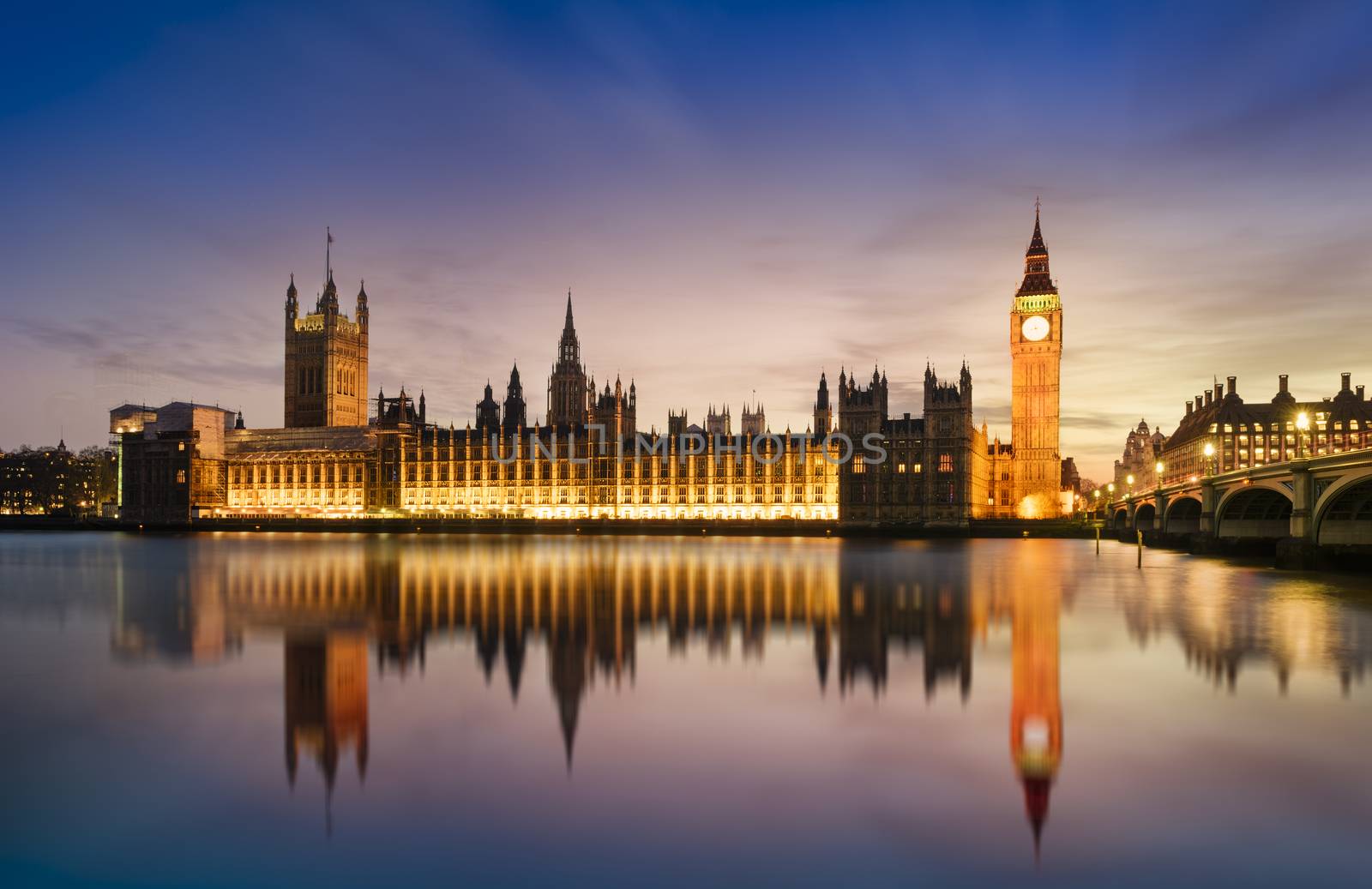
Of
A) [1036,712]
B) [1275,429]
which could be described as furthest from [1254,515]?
[1275,429]

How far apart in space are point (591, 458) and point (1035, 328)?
7697 centimetres

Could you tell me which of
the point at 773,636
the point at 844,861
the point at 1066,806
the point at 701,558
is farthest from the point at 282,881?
the point at 701,558

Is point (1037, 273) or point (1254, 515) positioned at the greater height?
point (1037, 273)

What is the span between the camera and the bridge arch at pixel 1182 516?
82.1m

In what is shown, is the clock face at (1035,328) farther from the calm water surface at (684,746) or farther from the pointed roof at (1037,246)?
the calm water surface at (684,746)

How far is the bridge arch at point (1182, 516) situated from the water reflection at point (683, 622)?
3390 centimetres

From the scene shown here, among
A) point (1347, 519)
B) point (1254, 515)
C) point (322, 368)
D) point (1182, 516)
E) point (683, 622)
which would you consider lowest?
point (683, 622)

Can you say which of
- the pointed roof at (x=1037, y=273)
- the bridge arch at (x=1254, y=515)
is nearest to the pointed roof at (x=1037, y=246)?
the pointed roof at (x=1037, y=273)

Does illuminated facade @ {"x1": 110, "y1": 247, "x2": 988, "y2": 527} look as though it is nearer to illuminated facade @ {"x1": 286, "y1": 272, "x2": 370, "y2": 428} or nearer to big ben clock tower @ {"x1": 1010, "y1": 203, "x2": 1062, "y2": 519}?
illuminated facade @ {"x1": 286, "y1": 272, "x2": 370, "y2": 428}

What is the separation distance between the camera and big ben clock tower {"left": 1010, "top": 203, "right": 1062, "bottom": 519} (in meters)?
149

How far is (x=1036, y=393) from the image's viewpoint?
151m

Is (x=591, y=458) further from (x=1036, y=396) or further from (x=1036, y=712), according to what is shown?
(x=1036, y=712)

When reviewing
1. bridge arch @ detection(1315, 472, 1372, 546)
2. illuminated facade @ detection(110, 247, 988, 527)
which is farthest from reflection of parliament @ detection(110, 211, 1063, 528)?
bridge arch @ detection(1315, 472, 1372, 546)

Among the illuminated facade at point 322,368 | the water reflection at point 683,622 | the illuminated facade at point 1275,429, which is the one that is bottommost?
the water reflection at point 683,622
